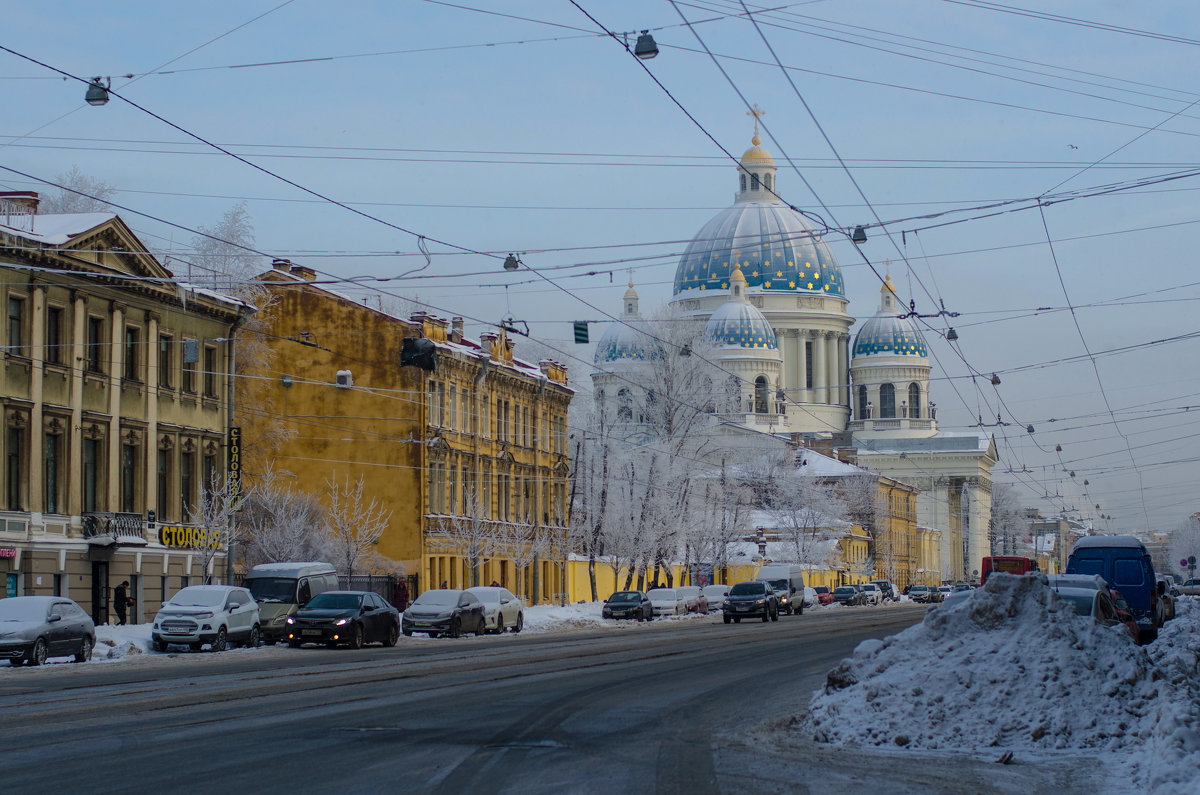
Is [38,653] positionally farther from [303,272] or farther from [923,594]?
[923,594]

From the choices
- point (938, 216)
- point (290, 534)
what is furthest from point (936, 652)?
point (290, 534)

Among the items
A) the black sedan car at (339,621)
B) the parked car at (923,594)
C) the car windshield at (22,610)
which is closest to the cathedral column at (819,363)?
the parked car at (923,594)

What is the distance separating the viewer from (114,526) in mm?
A: 40906

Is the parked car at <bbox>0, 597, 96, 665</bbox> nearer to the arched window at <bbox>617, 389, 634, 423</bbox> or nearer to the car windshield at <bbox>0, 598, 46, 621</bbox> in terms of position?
the car windshield at <bbox>0, 598, 46, 621</bbox>

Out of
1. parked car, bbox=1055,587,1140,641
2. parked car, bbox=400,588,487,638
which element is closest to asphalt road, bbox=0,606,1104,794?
parked car, bbox=1055,587,1140,641

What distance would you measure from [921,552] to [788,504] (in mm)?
39730

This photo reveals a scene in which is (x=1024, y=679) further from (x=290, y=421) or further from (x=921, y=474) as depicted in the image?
(x=921, y=474)

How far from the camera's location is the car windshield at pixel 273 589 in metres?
38.2

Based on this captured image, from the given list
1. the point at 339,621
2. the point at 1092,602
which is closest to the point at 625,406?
the point at 339,621

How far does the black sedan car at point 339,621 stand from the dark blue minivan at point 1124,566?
16.6m

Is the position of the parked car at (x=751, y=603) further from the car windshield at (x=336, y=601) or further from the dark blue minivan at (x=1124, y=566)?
the car windshield at (x=336, y=601)

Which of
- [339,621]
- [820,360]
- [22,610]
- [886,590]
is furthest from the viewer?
[820,360]

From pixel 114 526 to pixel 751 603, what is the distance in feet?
74.5

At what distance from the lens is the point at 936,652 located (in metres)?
16.2
